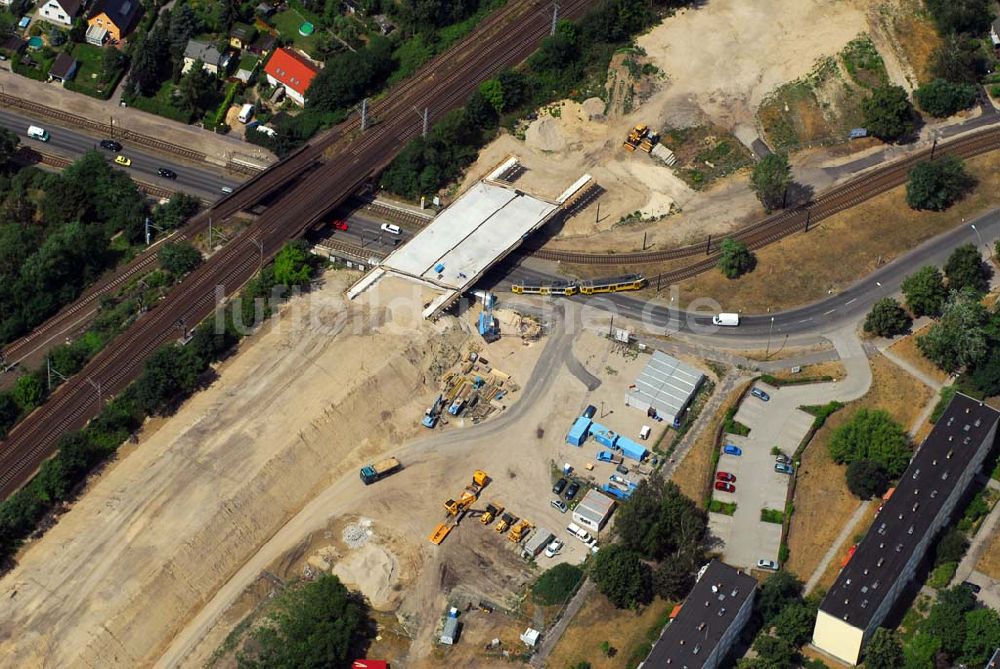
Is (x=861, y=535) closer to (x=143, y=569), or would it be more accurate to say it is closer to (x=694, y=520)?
(x=694, y=520)

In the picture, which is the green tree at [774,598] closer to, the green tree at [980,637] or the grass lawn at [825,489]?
the grass lawn at [825,489]

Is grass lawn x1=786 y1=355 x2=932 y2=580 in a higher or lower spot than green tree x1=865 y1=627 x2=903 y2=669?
higher

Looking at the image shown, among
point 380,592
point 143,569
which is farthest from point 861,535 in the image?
point 143,569

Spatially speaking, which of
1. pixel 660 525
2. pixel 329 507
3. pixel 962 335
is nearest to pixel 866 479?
pixel 962 335

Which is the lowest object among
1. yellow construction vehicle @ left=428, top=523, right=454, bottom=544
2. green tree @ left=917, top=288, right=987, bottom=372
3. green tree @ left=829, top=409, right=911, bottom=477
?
yellow construction vehicle @ left=428, top=523, right=454, bottom=544

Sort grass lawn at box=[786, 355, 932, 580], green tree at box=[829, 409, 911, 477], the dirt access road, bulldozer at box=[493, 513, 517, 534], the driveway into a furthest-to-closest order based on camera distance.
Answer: bulldozer at box=[493, 513, 517, 534]
green tree at box=[829, 409, 911, 477]
the driveway
grass lawn at box=[786, 355, 932, 580]
the dirt access road

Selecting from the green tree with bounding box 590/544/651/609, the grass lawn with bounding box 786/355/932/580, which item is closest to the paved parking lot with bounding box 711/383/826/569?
the grass lawn with bounding box 786/355/932/580

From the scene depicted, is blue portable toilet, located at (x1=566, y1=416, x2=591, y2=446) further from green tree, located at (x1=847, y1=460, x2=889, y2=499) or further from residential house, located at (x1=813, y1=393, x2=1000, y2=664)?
residential house, located at (x1=813, y1=393, x2=1000, y2=664)
